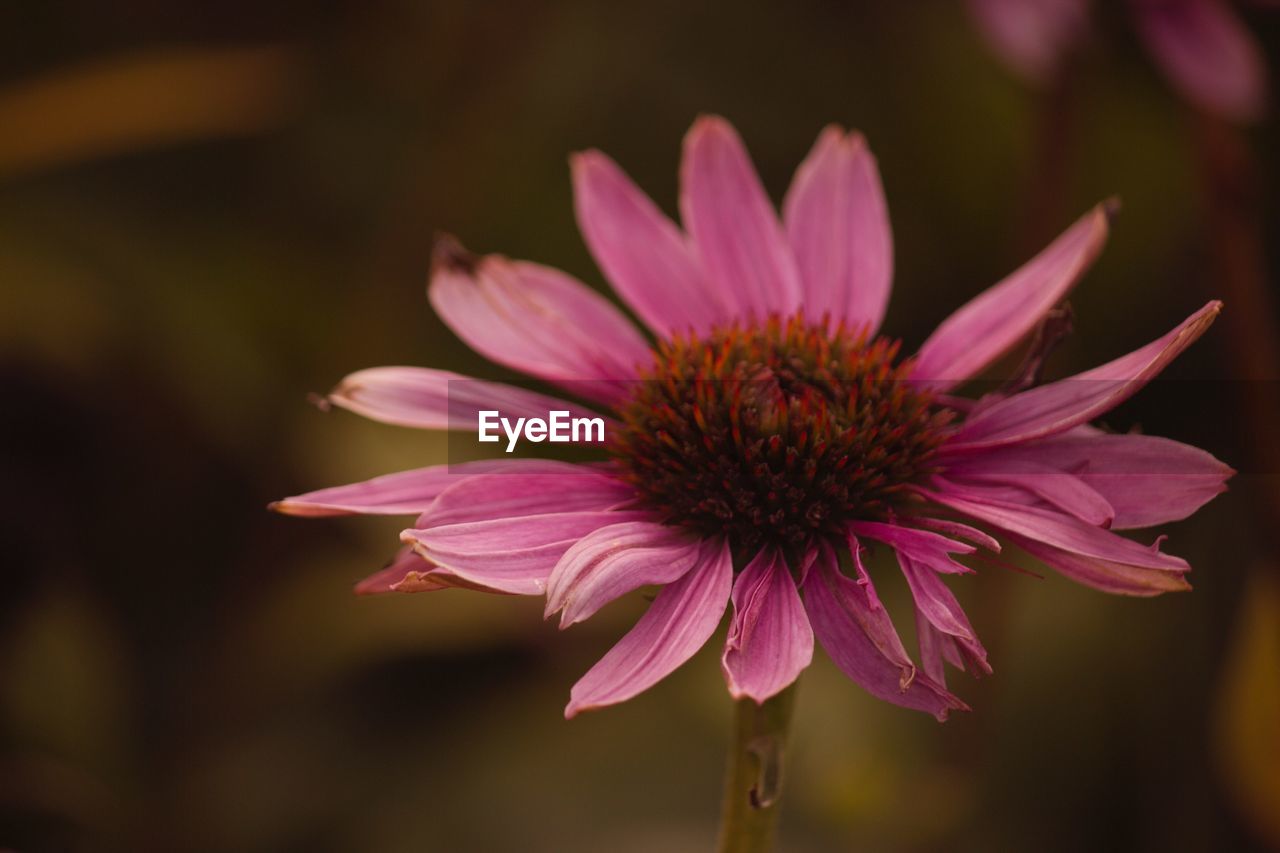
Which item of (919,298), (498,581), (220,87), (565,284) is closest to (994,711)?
(919,298)

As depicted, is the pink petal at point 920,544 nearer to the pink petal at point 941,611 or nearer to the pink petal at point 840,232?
the pink petal at point 941,611

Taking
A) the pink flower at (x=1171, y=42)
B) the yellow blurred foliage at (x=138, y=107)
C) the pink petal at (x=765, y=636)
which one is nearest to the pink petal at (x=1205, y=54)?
the pink flower at (x=1171, y=42)

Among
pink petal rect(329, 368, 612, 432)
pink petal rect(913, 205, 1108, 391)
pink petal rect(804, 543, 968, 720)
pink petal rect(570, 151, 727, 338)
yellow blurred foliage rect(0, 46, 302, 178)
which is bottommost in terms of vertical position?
pink petal rect(804, 543, 968, 720)

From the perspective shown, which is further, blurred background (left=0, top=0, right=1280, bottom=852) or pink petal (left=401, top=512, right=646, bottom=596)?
blurred background (left=0, top=0, right=1280, bottom=852)

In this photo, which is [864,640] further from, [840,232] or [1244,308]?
[1244,308]

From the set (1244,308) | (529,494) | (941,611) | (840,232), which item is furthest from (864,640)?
(1244,308)

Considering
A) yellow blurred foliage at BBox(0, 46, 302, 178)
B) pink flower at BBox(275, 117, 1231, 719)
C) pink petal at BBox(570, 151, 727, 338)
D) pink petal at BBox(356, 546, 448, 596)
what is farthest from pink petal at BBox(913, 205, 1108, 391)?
yellow blurred foliage at BBox(0, 46, 302, 178)

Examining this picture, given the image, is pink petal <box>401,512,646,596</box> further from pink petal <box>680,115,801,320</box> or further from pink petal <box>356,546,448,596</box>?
pink petal <box>680,115,801,320</box>
